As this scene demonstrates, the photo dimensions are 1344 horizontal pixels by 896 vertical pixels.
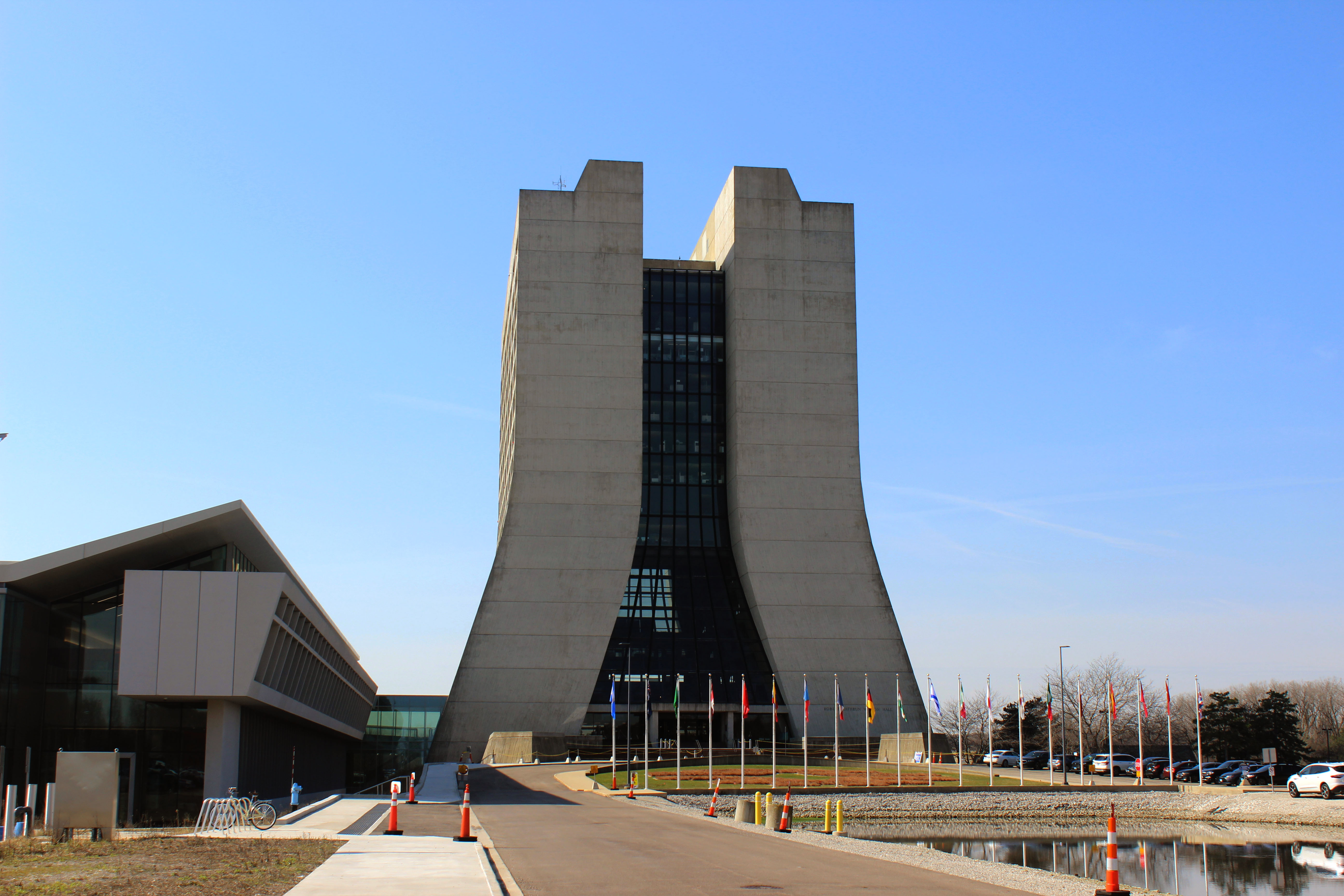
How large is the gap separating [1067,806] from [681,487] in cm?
3965

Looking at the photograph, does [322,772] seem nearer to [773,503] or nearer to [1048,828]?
[773,503]

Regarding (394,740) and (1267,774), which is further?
(394,740)

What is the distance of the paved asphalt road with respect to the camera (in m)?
15.6

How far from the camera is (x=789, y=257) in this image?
73.2 metres

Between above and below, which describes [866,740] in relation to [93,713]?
below

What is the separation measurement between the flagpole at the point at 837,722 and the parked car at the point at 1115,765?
41.3ft

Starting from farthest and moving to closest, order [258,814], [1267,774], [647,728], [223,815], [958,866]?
[1267,774]
[647,728]
[258,814]
[223,815]
[958,866]

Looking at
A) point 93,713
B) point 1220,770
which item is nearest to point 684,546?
point 1220,770

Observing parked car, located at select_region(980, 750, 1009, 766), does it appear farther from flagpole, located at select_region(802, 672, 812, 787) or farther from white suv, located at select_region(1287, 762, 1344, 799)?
white suv, located at select_region(1287, 762, 1344, 799)

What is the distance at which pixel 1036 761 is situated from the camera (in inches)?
2532

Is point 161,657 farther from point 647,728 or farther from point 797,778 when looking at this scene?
point 797,778

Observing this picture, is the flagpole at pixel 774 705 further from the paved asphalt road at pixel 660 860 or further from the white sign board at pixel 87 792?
the white sign board at pixel 87 792

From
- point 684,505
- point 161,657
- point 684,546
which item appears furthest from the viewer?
point 684,505

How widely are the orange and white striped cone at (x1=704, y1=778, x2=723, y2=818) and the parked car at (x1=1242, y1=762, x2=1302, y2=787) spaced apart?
23.1 metres
